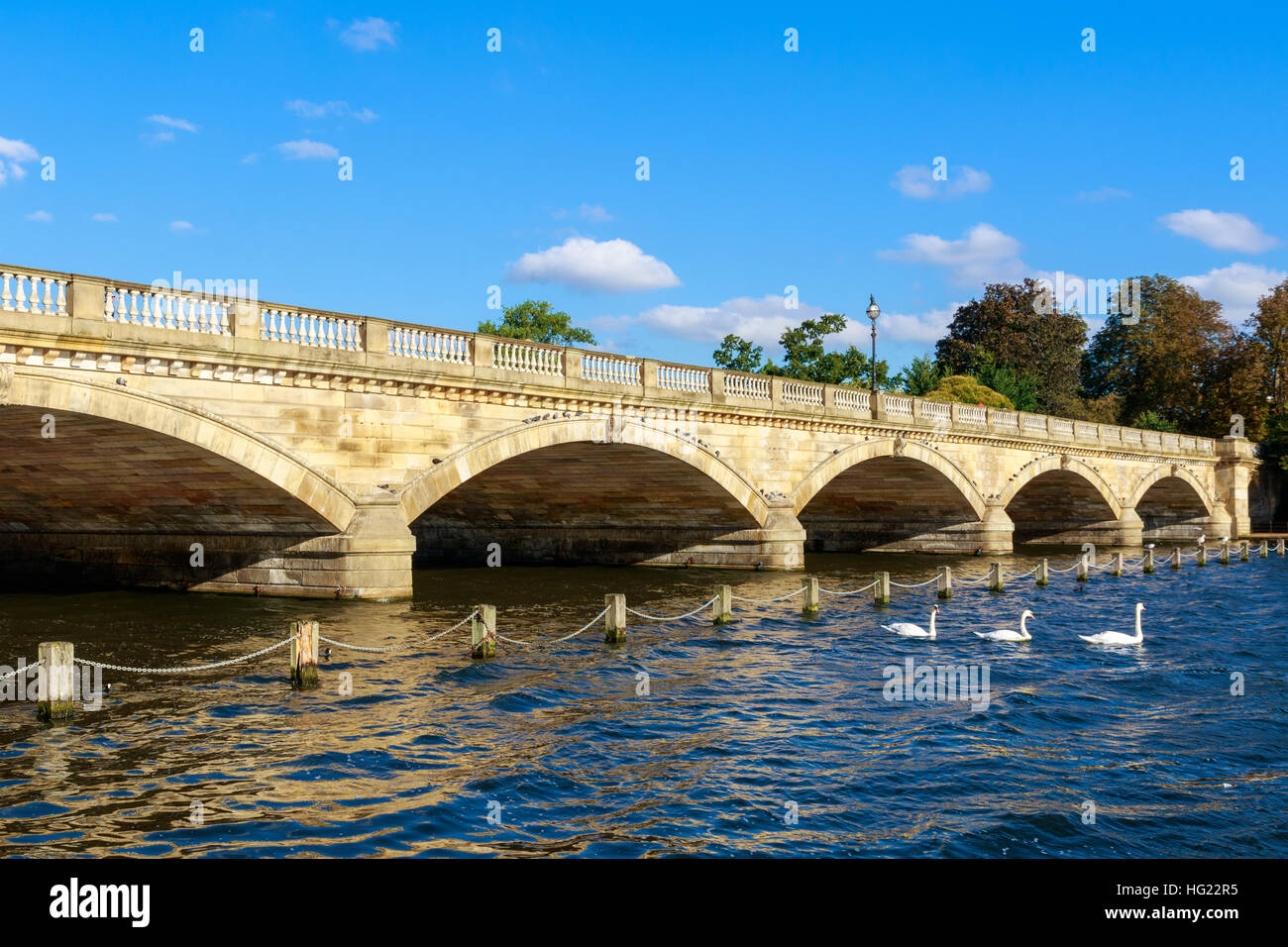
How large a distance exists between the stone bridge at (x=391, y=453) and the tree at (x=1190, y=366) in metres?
38.2

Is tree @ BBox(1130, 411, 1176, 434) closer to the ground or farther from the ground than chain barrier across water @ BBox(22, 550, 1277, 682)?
farther from the ground

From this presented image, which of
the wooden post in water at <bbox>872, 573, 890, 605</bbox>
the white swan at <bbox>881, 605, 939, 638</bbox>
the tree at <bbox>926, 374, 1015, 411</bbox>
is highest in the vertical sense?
the tree at <bbox>926, 374, 1015, 411</bbox>

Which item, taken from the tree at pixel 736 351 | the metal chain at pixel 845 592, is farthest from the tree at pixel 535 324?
the metal chain at pixel 845 592

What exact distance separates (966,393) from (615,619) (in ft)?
185

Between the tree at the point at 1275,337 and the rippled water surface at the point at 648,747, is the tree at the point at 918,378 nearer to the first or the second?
the tree at the point at 1275,337

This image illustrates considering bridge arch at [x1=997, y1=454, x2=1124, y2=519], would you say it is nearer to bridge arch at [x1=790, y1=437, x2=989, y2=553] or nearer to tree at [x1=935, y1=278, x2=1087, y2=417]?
bridge arch at [x1=790, y1=437, x2=989, y2=553]

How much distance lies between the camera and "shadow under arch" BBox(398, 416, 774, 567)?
2711 centimetres

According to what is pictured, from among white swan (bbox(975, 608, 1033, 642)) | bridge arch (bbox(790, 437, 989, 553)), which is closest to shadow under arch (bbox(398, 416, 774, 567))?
bridge arch (bbox(790, 437, 989, 553))

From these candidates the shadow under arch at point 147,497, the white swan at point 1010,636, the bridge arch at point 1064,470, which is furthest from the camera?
the bridge arch at point 1064,470

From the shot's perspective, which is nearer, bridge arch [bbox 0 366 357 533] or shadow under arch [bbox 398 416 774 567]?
bridge arch [bbox 0 366 357 533]

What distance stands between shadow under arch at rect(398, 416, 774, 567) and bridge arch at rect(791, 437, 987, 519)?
8.20 ft

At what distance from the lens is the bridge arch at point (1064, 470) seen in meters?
46.6

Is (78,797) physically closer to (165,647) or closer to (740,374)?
(165,647)

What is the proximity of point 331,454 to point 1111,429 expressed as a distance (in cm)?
4525
